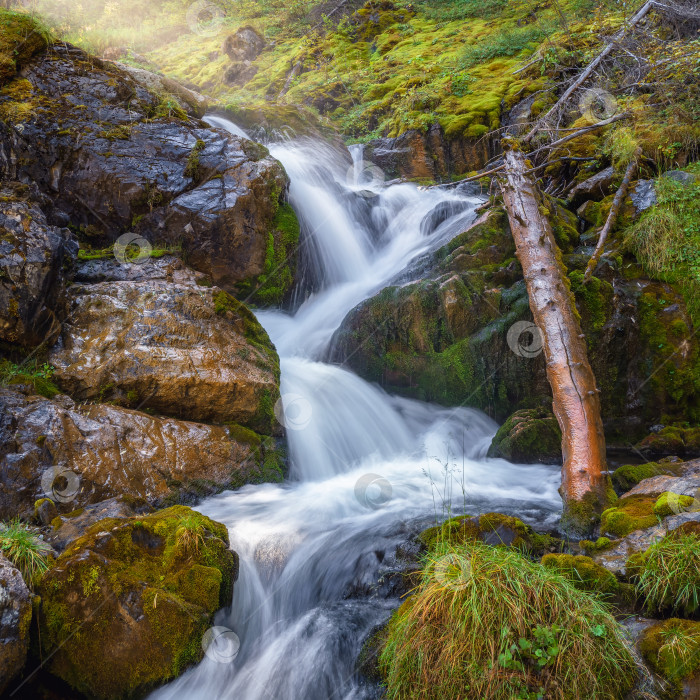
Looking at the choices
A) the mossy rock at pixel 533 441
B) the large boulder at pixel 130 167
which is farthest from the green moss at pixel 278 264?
the mossy rock at pixel 533 441

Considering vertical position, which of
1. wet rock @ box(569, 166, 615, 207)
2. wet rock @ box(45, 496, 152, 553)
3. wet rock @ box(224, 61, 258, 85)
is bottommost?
wet rock @ box(45, 496, 152, 553)

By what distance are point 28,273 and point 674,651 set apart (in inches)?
244

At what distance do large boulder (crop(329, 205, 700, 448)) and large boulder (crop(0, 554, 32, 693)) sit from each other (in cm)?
575

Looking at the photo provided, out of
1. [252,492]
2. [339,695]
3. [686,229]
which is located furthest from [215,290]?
[686,229]

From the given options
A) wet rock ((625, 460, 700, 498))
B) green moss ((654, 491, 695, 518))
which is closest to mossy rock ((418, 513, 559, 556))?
green moss ((654, 491, 695, 518))

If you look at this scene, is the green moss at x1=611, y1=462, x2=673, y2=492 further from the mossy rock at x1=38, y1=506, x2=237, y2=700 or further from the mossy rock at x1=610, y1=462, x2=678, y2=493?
the mossy rock at x1=38, y1=506, x2=237, y2=700

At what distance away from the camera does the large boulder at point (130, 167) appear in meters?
7.60

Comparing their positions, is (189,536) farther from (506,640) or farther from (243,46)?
(243,46)

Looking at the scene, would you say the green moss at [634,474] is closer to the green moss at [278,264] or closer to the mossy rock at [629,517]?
the mossy rock at [629,517]

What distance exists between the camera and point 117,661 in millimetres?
2748

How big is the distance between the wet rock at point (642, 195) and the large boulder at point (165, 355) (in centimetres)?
575

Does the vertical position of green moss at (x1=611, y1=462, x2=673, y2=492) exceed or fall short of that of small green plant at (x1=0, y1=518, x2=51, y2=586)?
it falls short

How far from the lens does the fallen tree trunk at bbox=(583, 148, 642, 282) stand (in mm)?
6066

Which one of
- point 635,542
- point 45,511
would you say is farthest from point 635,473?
point 45,511
